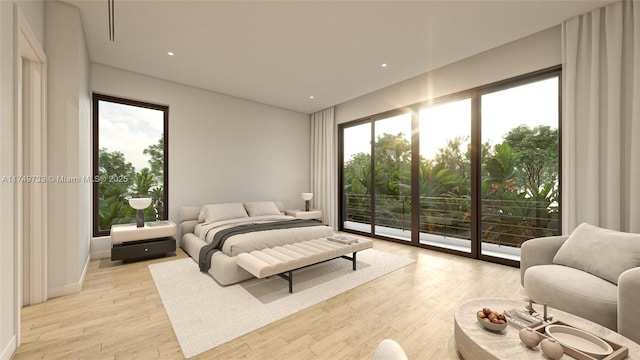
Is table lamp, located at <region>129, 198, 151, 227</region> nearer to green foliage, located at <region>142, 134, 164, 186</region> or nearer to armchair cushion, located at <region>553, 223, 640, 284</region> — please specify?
green foliage, located at <region>142, 134, 164, 186</region>

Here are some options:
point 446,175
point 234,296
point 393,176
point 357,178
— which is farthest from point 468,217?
point 234,296

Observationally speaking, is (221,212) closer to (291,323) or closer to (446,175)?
(291,323)

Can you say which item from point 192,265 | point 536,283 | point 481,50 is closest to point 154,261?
point 192,265

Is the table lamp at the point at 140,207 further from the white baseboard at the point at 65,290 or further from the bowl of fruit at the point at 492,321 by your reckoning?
the bowl of fruit at the point at 492,321

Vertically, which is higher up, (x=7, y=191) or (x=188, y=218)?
(x=7, y=191)

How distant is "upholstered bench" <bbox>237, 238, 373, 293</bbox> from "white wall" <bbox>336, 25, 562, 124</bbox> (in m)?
2.85

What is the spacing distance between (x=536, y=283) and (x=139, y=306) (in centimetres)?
360

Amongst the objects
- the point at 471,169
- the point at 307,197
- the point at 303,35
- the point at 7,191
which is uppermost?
the point at 303,35

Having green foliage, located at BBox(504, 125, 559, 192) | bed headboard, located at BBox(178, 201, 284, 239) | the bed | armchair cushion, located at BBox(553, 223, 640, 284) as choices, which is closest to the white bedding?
the bed

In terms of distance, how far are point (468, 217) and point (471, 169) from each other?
30.3 inches

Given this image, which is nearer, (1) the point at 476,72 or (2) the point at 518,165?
(2) the point at 518,165

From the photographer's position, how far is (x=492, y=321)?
1579 millimetres

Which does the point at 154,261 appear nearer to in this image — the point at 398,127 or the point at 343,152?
the point at 343,152

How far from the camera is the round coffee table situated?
1.39 m
